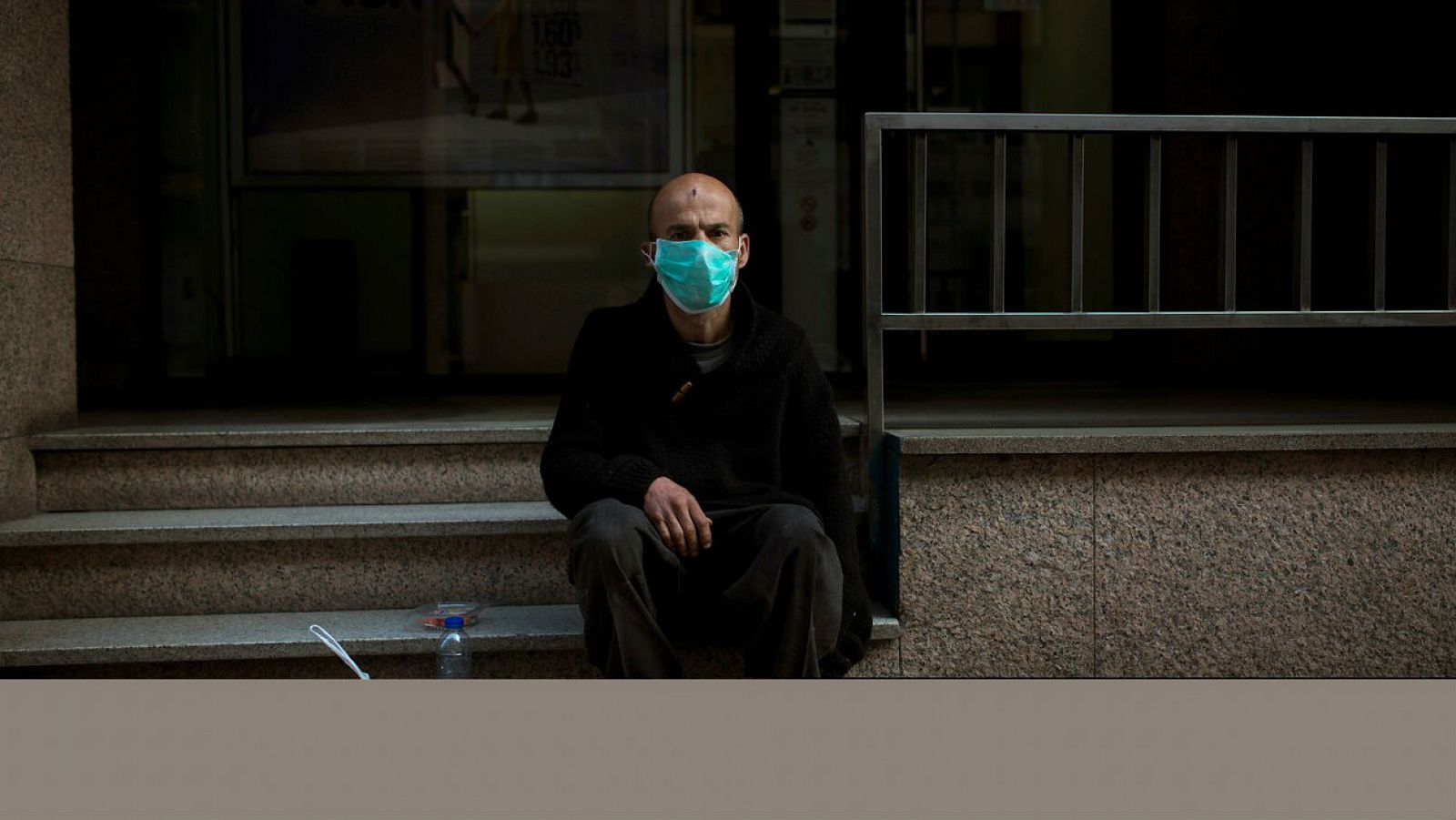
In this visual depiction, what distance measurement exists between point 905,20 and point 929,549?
11.9ft

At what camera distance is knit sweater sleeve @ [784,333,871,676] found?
10.8 ft

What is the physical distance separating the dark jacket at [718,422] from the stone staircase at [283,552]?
1.67ft

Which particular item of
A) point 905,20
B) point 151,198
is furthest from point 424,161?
point 905,20

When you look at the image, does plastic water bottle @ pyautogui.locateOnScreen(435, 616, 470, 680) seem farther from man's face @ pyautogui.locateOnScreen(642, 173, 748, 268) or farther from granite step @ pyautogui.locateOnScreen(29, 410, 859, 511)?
man's face @ pyautogui.locateOnScreen(642, 173, 748, 268)

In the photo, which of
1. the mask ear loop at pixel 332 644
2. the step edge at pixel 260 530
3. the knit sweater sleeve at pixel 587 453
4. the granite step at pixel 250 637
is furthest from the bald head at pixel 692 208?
the mask ear loop at pixel 332 644

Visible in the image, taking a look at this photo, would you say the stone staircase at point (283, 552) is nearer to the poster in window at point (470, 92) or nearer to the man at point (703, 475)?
the man at point (703, 475)

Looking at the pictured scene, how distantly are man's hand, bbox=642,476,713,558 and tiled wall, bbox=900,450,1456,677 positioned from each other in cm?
78

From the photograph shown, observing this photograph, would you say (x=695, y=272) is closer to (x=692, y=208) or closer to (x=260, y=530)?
(x=692, y=208)

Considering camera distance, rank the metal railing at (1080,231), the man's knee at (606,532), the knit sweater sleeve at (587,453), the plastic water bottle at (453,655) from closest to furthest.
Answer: the man's knee at (606,532) < the knit sweater sleeve at (587,453) < the plastic water bottle at (453,655) < the metal railing at (1080,231)

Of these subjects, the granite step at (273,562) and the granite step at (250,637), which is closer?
the granite step at (250,637)

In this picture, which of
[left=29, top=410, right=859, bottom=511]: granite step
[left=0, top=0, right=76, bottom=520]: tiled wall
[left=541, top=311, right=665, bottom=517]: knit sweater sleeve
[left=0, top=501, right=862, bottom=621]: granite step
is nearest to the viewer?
[left=541, top=311, right=665, bottom=517]: knit sweater sleeve

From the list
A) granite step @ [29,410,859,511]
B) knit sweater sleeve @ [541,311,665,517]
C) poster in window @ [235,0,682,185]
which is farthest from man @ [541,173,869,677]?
poster in window @ [235,0,682,185]

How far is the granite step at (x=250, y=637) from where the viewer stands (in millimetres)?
3455

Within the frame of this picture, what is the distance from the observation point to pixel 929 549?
144 inches
